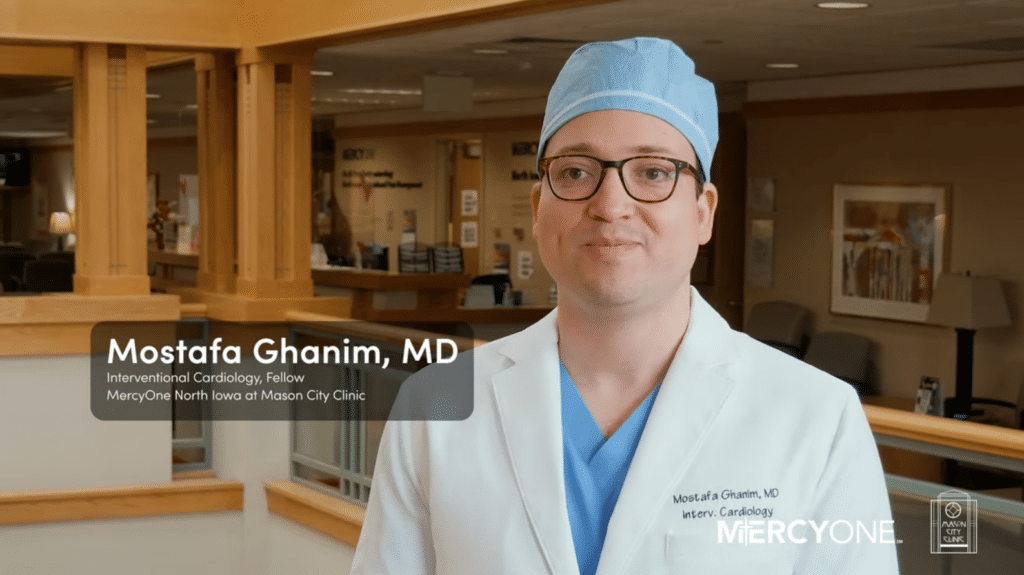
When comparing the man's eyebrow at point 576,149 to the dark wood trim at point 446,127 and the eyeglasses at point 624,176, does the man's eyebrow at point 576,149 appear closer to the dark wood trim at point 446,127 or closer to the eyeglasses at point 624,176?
the eyeglasses at point 624,176

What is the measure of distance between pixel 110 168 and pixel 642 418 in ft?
19.6

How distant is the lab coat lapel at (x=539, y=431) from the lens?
52.9 inches

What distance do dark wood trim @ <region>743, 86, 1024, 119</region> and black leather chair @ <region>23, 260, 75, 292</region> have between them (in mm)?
7731

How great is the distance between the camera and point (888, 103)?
371 inches

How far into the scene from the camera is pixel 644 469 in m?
1.34

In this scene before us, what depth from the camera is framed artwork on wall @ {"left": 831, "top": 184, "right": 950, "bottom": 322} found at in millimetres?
9117

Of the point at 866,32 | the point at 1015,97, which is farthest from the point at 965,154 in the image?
the point at 866,32

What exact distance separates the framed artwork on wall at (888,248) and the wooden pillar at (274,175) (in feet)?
14.1

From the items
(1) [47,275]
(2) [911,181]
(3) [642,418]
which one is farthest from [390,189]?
(3) [642,418]

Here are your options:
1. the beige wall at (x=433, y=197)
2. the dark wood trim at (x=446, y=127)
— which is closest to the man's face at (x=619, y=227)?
the dark wood trim at (x=446, y=127)

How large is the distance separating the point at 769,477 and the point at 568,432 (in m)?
0.21

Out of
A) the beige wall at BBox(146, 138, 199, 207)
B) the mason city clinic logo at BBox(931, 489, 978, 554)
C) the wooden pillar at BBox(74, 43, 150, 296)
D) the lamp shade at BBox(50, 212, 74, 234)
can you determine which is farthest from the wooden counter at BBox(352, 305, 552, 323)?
the beige wall at BBox(146, 138, 199, 207)

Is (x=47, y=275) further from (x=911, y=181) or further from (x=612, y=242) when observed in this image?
(x=612, y=242)

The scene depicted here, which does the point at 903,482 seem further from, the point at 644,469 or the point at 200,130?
the point at 200,130
